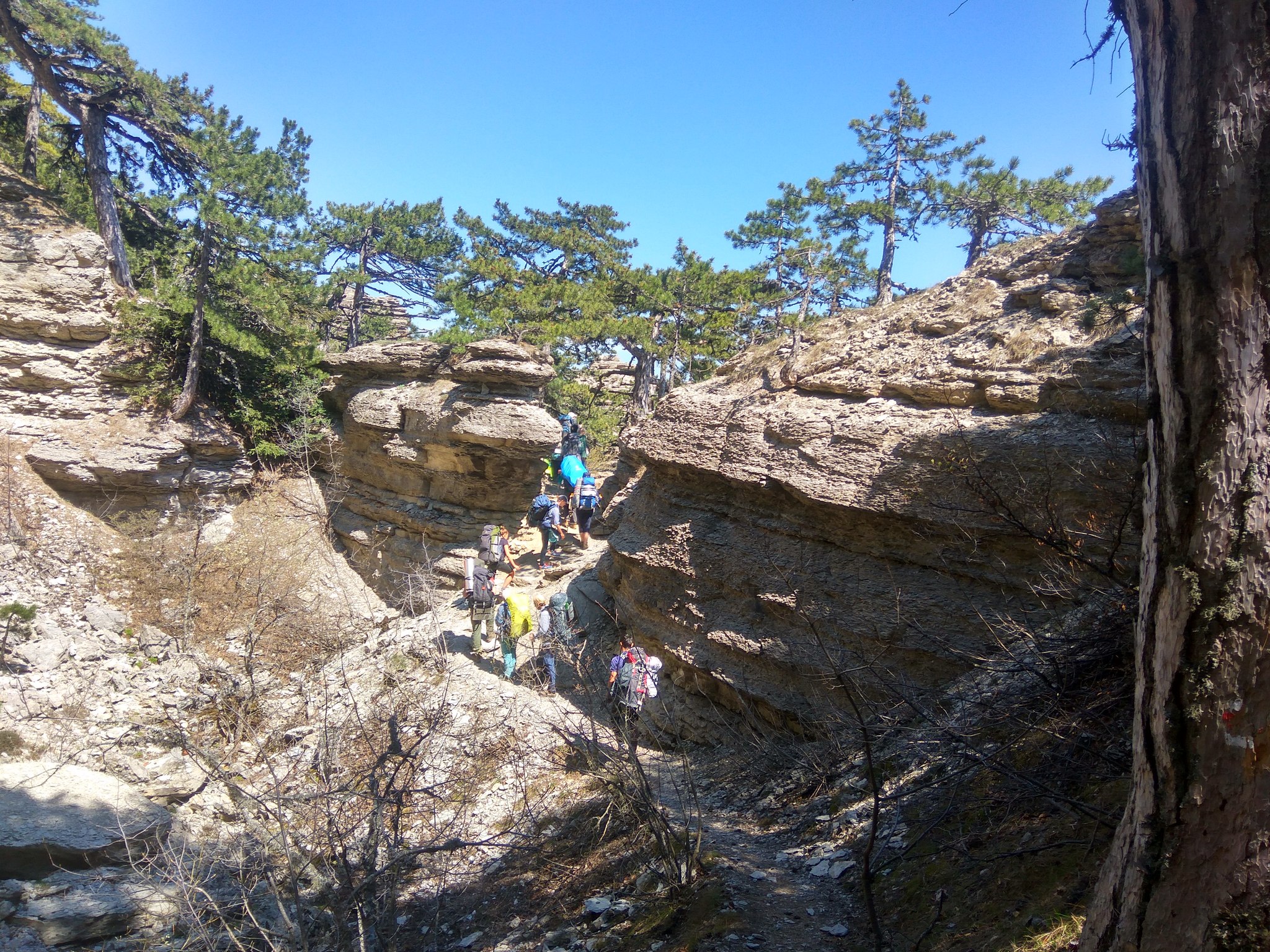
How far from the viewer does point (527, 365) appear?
45.6ft

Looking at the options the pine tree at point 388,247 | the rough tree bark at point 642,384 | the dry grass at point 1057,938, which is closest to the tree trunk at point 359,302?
the pine tree at point 388,247

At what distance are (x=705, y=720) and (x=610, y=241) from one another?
17.1 metres

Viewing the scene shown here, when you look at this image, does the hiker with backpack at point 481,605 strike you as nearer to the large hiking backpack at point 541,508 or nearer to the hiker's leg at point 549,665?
the hiker's leg at point 549,665

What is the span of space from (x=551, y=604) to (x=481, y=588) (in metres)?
1.05

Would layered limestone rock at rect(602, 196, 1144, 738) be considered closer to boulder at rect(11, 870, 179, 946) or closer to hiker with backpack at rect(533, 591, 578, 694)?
hiker with backpack at rect(533, 591, 578, 694)

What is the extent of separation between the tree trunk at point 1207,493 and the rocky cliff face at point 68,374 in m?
16.3

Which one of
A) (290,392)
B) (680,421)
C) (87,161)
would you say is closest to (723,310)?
(680,421)

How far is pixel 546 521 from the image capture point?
1279cm

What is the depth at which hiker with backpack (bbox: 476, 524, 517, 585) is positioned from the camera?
11156mm

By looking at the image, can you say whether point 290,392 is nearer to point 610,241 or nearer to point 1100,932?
point 610,241

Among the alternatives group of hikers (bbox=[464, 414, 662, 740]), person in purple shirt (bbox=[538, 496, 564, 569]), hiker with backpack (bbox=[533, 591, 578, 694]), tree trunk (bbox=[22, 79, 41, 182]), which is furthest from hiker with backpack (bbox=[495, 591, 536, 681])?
tree trunk (bbox=[22, 79, 41, 182])

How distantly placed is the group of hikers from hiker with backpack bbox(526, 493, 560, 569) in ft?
0.04

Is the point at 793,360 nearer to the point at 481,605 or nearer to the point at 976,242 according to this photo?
the point at 481,605

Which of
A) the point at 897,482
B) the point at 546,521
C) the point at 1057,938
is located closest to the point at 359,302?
the point at 546,521
